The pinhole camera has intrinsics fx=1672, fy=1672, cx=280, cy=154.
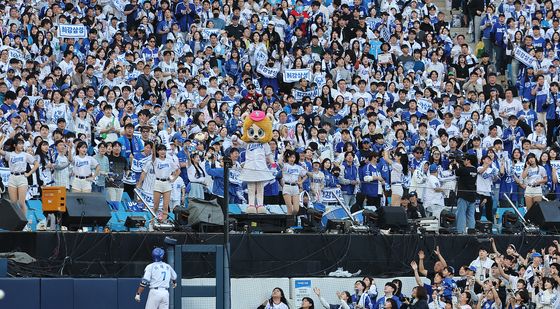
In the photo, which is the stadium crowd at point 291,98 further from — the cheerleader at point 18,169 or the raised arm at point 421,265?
the raised arm at point 421,265

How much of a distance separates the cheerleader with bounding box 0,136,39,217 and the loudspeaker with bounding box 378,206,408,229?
6.68 meters

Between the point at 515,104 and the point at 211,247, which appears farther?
the point at 515,104

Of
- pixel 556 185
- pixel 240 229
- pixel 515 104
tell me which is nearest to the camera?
pixel 240 229

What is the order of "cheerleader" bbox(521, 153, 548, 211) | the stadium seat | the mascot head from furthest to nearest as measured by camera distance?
"cheerleader" bbox(521, 153, 548, 211) → the mascot head → the stadium seat

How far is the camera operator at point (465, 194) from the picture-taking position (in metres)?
33.5

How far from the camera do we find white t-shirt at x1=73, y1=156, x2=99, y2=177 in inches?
1230

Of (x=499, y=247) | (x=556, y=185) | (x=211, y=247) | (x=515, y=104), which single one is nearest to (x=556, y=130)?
(x=515, y=104)

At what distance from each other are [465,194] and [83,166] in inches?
304

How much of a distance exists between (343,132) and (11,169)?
8497 millimetres

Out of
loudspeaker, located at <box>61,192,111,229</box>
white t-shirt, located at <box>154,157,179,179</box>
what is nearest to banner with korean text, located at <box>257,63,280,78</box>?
white t-shirt, located at <box>154,157,179,179</box>

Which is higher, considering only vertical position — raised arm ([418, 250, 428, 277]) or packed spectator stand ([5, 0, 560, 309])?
packed spectator stand ([5, 0, 560, 309])

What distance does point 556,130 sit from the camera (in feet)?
133

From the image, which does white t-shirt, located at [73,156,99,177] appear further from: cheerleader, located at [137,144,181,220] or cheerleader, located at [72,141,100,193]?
cheerleader, located at [137,144,181,220]

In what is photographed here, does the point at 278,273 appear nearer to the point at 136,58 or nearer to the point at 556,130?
the point at 136,58
